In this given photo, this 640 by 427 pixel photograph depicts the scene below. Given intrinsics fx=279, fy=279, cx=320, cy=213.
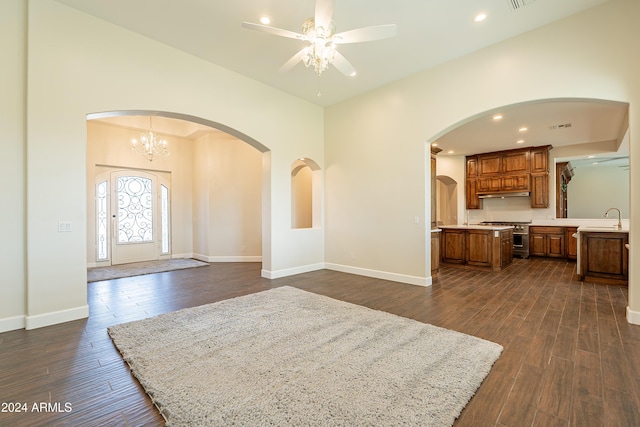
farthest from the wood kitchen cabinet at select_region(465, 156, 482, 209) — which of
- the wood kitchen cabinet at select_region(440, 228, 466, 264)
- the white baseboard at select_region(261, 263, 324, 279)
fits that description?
the white baseboard at select_region(261, 263, 324, 279)

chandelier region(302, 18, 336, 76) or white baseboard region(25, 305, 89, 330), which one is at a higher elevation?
chandelier region(302, 18, 336, 76)

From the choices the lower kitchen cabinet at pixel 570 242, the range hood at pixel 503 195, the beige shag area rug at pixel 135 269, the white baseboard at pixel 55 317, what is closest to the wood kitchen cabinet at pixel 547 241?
Answer: the lower kitchen cabinet at pixel 570 242

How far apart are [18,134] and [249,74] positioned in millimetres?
3270

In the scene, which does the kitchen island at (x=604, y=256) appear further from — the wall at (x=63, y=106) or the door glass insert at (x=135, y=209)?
the door glass insert at (x=135, y=209)

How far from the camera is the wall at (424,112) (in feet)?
10.6

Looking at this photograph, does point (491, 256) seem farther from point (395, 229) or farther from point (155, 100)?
point (155, 100)

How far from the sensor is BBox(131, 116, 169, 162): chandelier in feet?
22.1

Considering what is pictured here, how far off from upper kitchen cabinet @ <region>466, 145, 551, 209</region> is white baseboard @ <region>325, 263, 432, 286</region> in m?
5.42

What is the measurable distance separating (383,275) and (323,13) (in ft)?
14.1

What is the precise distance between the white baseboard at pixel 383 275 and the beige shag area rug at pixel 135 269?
11.5 ft

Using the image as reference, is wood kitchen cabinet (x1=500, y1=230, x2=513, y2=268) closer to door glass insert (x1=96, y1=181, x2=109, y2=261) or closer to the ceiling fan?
the ceiling fan

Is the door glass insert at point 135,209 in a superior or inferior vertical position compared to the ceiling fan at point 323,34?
inferior

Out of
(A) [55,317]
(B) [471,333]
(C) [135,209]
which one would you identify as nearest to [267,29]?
(B) [471,333]

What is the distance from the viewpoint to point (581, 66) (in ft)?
11.2
